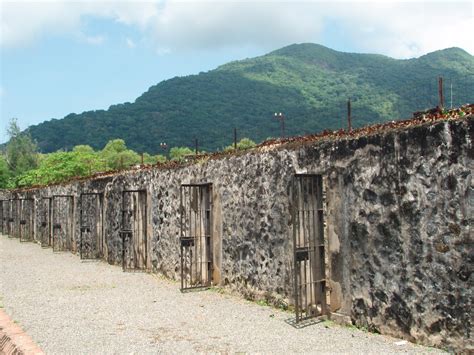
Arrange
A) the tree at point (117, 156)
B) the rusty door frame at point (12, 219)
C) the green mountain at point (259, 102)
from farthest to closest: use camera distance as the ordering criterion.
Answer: the green mountain at point (259, 102) → the tree at point (117, 156) → the rusty door frame at point (12, 219)

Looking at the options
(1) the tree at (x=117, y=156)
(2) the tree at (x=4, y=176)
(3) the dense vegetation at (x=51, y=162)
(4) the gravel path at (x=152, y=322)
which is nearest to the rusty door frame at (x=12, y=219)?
(3) the dense vegetation at (x=51, y=162)

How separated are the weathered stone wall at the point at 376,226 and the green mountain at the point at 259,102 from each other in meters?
46.2

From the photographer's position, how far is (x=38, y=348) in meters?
5.71

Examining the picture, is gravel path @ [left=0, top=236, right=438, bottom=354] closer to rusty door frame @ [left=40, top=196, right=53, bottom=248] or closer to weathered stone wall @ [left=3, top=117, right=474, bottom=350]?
weathered stone wall @ [left=3, top=117, right=474, bottom=350]

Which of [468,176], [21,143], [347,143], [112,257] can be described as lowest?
[112,257]

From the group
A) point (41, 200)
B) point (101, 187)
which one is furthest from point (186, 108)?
point (101, 187)

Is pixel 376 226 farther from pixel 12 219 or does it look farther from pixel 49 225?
pixel 12 219

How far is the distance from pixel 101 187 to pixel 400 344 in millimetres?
12111

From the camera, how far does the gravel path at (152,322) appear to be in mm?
5719

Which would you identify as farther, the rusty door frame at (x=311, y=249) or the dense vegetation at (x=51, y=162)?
the dense vegetation at (x=51, y=162)

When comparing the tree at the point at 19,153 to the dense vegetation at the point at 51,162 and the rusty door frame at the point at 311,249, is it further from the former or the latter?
the rusty door frame at the point at 311,249

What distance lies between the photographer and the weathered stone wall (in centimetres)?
521

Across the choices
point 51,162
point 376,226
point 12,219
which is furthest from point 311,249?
point 51,162

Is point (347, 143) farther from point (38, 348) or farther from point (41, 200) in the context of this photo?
point (41, 200)
